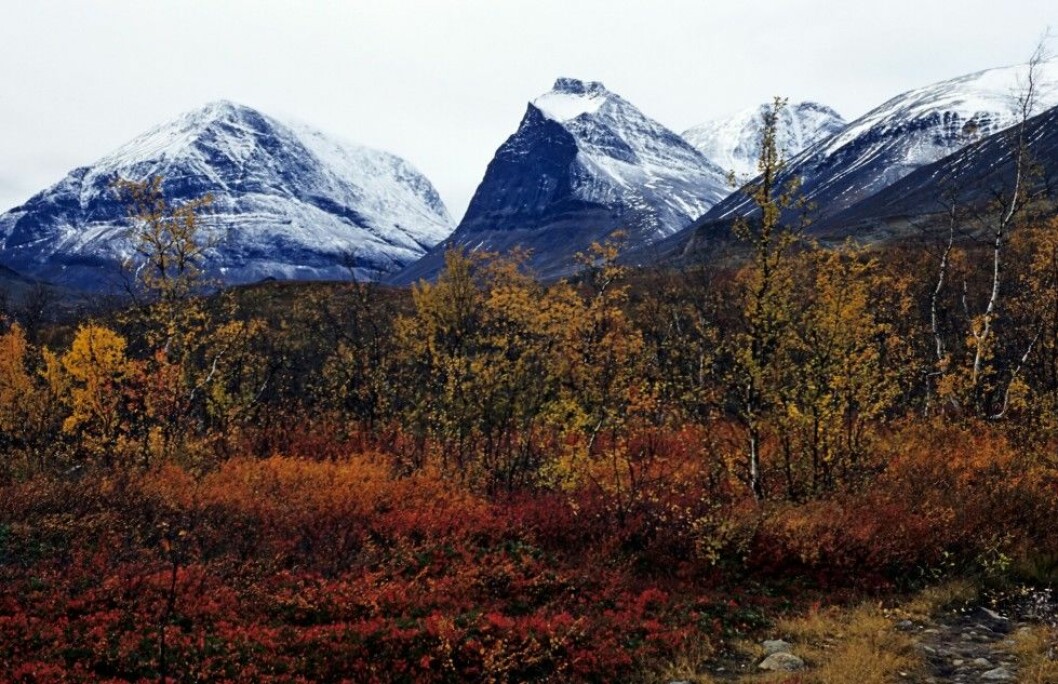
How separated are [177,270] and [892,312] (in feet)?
114

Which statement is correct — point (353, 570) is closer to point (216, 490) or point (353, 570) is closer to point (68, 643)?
point (68, 643)

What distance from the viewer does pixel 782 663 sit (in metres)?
11.8

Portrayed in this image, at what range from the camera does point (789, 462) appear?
18.8 m

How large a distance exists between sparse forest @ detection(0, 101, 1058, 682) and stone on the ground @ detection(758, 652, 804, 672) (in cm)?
100

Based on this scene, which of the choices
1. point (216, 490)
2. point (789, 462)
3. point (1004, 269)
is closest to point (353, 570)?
point (216, 490)

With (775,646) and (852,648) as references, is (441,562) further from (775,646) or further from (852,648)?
(852,648)

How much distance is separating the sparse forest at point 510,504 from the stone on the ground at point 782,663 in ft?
3.27

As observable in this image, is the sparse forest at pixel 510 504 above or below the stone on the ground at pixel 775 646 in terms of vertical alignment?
above

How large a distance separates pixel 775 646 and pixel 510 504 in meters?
8.56

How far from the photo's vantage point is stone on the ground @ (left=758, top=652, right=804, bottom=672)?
459 inches

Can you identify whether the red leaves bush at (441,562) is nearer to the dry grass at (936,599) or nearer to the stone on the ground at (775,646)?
the dry grass at (936,599)

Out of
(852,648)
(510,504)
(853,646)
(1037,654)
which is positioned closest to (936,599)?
(1037,654)

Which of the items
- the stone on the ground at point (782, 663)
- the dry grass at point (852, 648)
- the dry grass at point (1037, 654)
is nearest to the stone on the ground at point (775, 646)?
the dry grass at point (852, 648)

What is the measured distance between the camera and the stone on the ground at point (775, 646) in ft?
40.8
